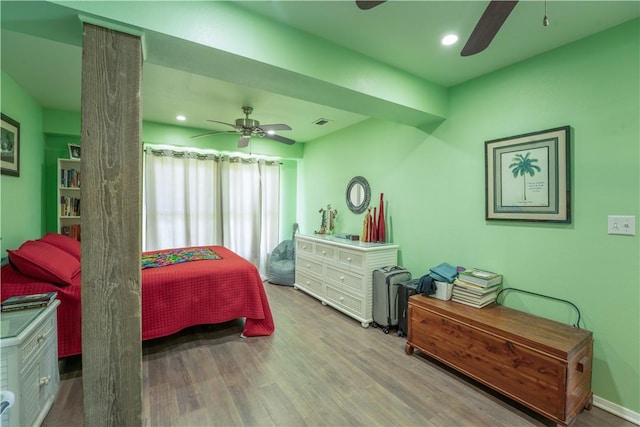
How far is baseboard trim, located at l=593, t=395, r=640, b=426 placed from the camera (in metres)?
1.75

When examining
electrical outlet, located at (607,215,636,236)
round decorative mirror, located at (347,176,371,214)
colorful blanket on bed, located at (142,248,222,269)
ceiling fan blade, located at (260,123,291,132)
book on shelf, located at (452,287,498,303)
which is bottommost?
book on shelf, located at (452,287,498,303)

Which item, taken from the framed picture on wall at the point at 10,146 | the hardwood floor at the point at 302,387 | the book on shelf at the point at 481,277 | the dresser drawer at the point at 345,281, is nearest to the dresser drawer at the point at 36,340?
the hardwood floor at the point at 302,387

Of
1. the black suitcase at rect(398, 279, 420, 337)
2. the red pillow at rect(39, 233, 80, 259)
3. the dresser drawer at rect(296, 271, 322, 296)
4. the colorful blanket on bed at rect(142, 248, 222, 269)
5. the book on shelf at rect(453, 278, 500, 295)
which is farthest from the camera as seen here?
the dresser drawer at rect(296, 271, 322, 296)

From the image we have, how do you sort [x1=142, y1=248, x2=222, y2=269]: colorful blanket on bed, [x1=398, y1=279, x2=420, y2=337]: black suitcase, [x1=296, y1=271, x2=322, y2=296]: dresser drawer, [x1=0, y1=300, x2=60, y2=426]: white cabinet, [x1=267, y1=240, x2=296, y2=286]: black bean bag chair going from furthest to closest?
[x1=267, y1=240, x2=296, y2=286]: black bean bag chair
[x1=296, y1=271, x2=322, y2=296]: dresser drawer
[x1=142, y1=248, x2=222, y2=269]: colorful blanket on bed
[x1=398, y1=279, x2=420, y2=337]: black suitcase
[x1=0, y1=300, x2=60, y2=426]: white cabinet

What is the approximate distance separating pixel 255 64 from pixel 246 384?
219 cm

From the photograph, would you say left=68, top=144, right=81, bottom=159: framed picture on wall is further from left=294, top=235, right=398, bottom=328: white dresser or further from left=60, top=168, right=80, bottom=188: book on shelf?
left=294, top=235, right=398, bottom=328: white dresser

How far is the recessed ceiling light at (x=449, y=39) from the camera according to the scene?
6.24ft

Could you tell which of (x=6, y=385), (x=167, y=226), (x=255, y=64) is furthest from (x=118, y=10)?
(x=167, y=226)

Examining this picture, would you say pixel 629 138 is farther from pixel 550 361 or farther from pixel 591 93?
pixel 550 361

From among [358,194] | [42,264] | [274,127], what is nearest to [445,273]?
[358,194]

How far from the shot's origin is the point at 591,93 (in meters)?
1.91

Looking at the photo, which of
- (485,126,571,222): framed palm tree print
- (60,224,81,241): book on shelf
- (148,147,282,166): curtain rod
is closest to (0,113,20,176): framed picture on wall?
(60,224,81,241): book on shelf

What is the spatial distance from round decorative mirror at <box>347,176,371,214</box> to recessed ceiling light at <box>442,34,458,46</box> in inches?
77.2

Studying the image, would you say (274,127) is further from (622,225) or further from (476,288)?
(622,225)
